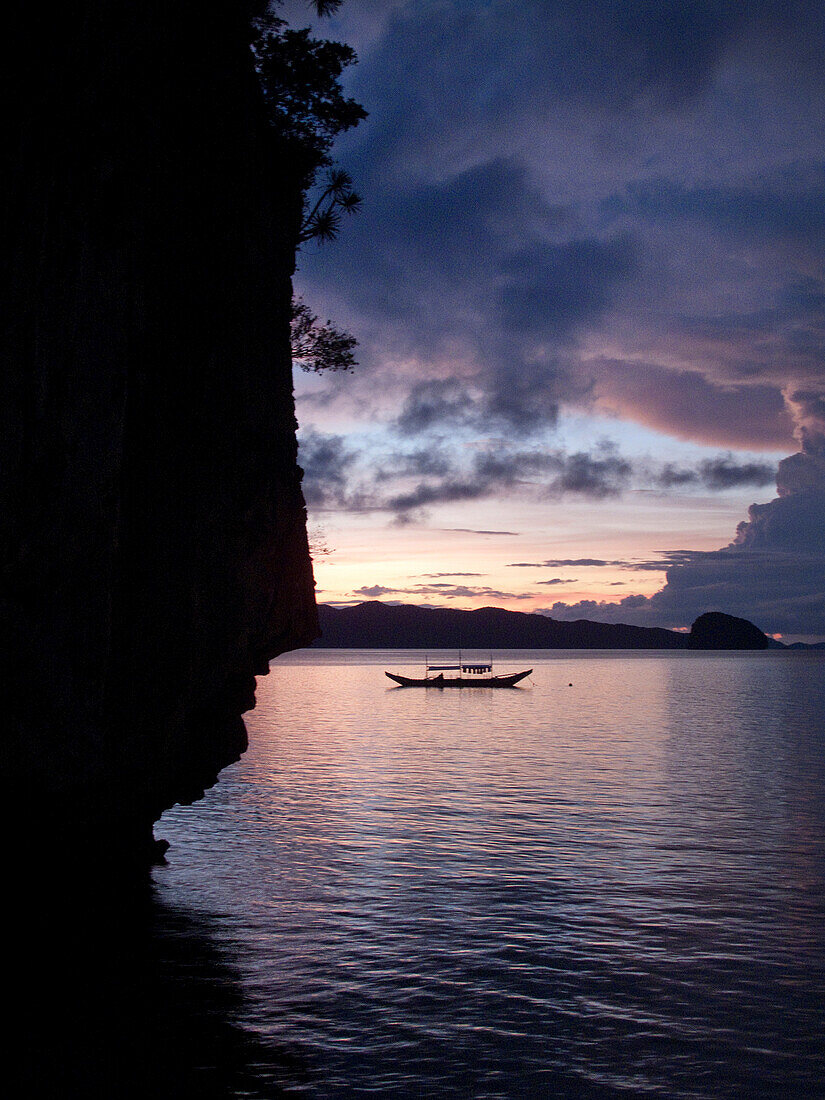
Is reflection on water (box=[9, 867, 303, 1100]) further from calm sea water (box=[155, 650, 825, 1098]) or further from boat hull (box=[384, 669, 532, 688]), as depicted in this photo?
boat hull (box=[384, 669, 532, 688])

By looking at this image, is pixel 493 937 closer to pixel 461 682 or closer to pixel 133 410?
pixel 133 410

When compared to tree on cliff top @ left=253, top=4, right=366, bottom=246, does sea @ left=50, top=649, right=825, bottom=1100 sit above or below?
below

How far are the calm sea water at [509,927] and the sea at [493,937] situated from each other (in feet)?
0.21

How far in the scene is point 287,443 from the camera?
21.1 m

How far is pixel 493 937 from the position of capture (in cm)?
1816

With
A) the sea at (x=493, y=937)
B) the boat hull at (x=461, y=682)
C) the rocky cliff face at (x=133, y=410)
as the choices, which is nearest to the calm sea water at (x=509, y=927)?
the sea at (x=493, y=937)

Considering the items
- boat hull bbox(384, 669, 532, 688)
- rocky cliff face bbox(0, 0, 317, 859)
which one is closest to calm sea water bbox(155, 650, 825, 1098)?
rocky cliff face bbox(0, 0, 317, 859)

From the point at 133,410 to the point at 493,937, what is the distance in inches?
514

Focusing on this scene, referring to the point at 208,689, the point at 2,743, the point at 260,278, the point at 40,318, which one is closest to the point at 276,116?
the point at 260,278

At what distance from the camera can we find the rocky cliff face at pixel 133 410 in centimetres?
1340

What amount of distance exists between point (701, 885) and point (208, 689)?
14.1m

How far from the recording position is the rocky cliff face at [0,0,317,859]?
1340 cm

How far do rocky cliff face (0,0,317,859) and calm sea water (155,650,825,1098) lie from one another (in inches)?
195

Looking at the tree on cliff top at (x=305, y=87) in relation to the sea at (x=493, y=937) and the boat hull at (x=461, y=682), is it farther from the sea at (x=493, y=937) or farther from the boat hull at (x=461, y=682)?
the boat hull at (x=461, y=682)
